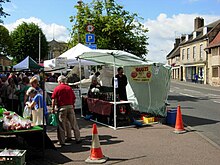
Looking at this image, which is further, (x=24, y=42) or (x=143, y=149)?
(x=24, y=42)

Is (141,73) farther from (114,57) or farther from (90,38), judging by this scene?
(90,38)

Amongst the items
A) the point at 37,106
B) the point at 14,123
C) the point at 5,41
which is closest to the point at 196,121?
the point at 37,106

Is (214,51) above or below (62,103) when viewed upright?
above

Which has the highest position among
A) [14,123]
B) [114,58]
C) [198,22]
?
[198,22]

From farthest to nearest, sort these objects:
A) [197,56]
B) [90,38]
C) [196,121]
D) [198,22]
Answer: [198,22], [197,56], [90,38], [196,121]

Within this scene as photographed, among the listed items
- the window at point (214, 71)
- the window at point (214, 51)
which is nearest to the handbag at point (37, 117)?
the window at point (214, 71)

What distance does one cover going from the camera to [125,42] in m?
23.6

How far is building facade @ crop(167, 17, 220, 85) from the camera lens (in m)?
52.2

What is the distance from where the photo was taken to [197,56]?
58.0 meters

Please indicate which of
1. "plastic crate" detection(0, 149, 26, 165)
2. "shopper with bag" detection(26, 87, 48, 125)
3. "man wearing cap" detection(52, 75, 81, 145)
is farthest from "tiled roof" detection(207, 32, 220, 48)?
"plastic crate" detection(0, 149, 26, 165)

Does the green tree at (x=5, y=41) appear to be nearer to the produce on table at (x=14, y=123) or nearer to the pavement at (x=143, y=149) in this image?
the pavement at (x=143, y=149)

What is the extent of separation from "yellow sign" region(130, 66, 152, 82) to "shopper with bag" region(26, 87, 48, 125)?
6.37m

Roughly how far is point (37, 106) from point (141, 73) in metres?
7.08

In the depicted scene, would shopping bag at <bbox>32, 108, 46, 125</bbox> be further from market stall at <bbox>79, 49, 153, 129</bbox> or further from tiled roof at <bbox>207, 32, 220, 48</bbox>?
tiled roof at <bbox>207, 32, 220, 48</bbox>
